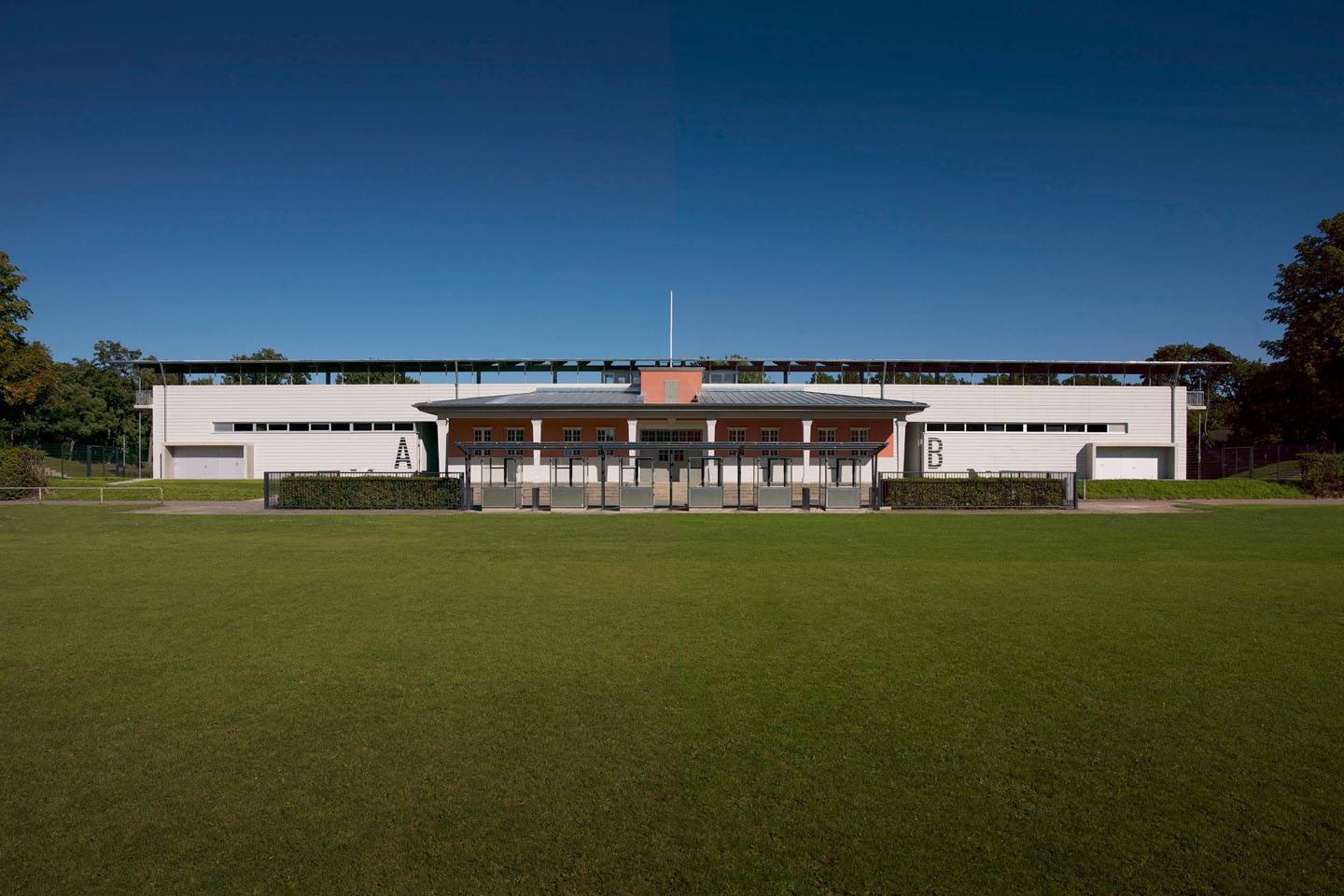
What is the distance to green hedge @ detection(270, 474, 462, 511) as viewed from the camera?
26.5 meters

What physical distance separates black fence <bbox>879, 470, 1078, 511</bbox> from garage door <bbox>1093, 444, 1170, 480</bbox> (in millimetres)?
17773

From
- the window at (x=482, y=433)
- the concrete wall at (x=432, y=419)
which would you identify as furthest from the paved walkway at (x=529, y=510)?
the concrete wall at (x=432, y=419)

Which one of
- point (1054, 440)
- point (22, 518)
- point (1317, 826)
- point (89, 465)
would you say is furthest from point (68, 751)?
point (89, 465)

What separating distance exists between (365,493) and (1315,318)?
4992 cm

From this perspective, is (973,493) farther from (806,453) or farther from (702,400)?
(702,400)

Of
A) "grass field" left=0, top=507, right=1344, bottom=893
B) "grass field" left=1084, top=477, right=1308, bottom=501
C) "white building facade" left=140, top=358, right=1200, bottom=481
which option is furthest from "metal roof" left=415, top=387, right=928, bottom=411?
"grass field" left=0, top=507, right=1344, bottom=893

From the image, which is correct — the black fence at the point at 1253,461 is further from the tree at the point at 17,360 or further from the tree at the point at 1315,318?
the tree at the point at 17,360

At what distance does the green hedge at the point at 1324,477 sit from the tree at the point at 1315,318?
9786mm

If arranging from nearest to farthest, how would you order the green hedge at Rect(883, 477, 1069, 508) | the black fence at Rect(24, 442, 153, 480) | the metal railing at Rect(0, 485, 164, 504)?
the green hedge at Rect(883, 477, 1069, 508) → the metal railing at Rect(0, 485, 164, 504) → the black fence at Rect(24, 442, 153, 480)

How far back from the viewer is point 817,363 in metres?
46.2

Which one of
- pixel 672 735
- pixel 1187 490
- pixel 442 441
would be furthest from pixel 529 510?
pixel 1187 490

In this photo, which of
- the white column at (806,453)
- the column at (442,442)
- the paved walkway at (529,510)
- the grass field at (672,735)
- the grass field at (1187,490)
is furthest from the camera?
the column at (442,442)

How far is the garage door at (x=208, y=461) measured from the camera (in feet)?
140

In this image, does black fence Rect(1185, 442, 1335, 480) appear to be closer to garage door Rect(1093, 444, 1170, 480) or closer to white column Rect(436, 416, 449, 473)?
garage door Rect(1093, 444, 1170, 480)
